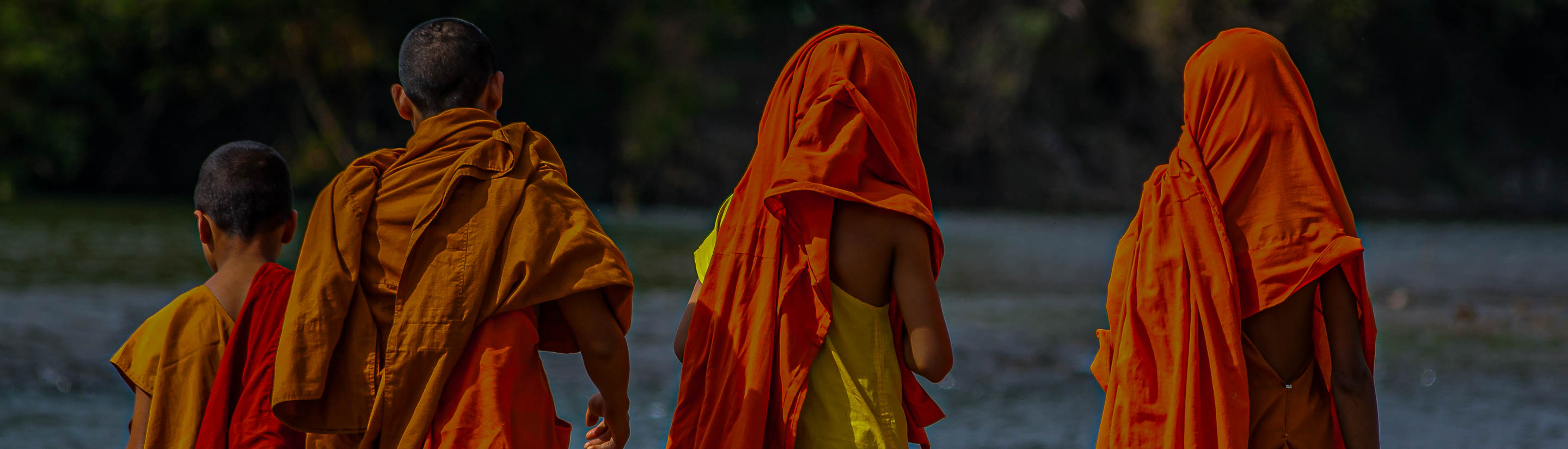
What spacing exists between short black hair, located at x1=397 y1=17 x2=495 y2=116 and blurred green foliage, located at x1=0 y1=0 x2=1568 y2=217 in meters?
19.2

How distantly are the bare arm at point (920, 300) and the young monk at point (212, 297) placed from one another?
1.04m

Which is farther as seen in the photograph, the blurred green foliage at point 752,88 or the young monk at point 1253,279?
the blurred green foliage at point 752,88

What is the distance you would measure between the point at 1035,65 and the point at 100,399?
2043 centimetres

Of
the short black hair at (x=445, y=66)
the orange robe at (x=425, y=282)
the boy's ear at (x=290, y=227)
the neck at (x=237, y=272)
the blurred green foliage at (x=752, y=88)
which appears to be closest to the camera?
the orange robe at (x=425, y=282)

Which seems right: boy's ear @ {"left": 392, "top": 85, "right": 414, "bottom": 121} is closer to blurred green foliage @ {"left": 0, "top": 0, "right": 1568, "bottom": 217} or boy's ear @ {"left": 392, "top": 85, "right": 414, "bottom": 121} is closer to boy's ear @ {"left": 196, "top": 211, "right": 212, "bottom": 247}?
boy's ear @ {"left": 196, "top": 211, "right": 212, "bottom": 247}

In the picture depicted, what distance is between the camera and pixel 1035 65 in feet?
82.8

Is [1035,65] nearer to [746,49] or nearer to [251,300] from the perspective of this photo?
[746,49]

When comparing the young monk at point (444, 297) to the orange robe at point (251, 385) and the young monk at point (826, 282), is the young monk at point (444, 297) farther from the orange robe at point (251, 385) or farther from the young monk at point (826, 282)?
the young monk at point (826, 282)

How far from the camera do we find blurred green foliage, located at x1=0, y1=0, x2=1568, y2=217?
20734 millimetres

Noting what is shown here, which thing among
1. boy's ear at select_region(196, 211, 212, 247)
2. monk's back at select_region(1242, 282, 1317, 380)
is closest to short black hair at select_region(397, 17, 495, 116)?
boy's ear at select_region(196, 211, 212, 247)

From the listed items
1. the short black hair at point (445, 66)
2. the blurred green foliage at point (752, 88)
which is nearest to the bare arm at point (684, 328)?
the short black hair at point (445, 66)

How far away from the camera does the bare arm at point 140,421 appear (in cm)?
232

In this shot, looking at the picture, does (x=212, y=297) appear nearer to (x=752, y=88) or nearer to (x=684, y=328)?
(x=684, y=328)

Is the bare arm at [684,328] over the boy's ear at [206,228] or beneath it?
beneath
